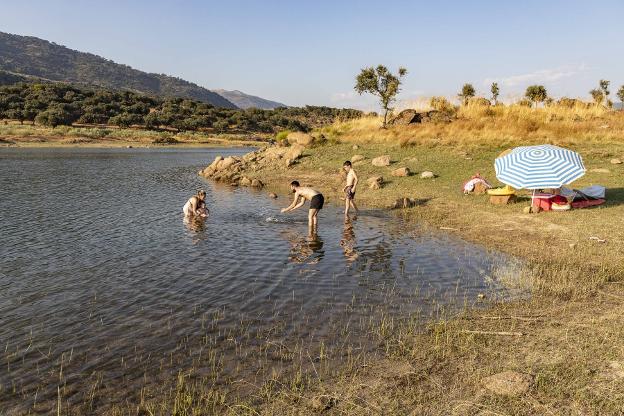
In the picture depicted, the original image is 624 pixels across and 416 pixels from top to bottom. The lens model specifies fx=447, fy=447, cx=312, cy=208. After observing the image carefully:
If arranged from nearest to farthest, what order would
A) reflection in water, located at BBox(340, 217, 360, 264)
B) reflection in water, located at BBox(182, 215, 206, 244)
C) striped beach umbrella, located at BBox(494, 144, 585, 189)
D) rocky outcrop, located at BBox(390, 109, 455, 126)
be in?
reflection in water, located at BBox(340, 217, 360, 264) < reflection in water, located at BBox(182, 215, 206, 244) < striped beach umbrella, located at BBox(494, 144, 585, 189) < rocky outcrop, located at BBox(390, 109, 455, 126)

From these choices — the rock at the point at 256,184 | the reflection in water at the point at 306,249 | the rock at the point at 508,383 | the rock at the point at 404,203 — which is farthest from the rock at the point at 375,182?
the rock at the point at 508,383

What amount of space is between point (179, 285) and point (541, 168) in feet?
49.2

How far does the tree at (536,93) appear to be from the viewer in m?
51.5

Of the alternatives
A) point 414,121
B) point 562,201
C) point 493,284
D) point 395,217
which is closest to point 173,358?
point 493,284

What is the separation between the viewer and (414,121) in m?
45.1

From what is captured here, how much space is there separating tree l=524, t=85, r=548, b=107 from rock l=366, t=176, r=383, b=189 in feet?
104

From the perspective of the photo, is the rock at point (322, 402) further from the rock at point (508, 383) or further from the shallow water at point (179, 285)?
the rock at point (508, 383)

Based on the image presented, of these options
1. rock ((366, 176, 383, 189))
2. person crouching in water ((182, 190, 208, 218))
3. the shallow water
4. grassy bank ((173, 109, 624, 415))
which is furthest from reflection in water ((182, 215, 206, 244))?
rock ((366, 176, 383, 189))

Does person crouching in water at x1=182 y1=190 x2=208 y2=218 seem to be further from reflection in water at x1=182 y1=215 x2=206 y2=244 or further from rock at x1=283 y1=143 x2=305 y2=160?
rock at x1=283 y1=143 x2=305 y2=160

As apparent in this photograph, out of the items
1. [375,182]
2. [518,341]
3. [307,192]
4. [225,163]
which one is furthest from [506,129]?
[518,341]

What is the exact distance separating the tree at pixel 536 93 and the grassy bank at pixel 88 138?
206 ft

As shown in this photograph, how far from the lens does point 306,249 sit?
16391mm

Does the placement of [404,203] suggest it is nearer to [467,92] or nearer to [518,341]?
[518,341]

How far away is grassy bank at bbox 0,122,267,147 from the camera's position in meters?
80.5
